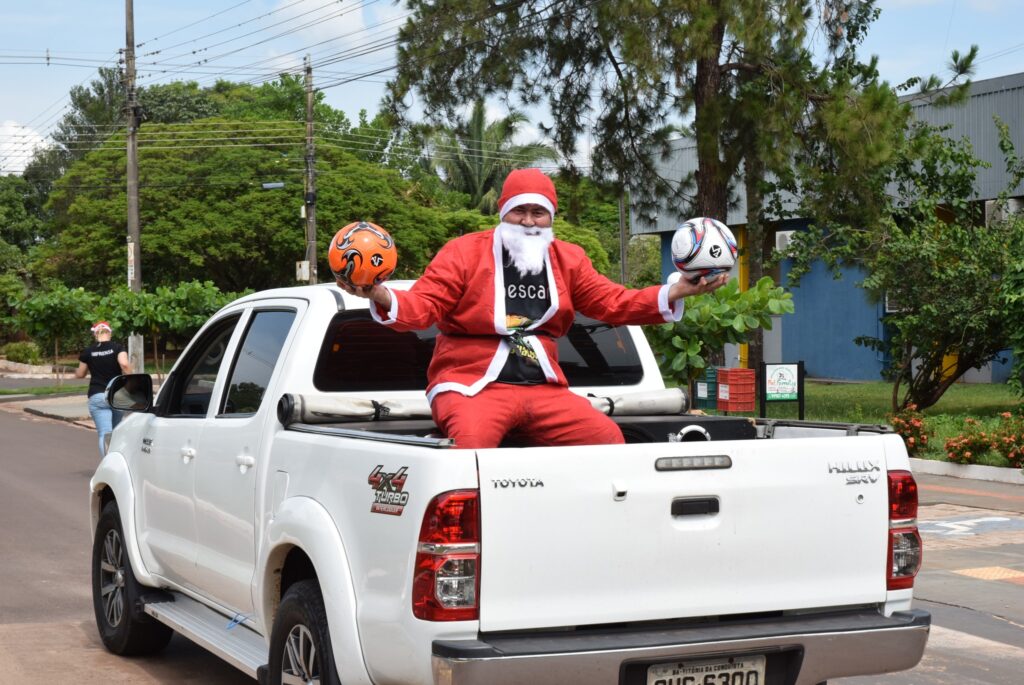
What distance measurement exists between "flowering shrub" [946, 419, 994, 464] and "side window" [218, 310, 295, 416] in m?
10.9

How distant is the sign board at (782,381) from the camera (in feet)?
52.3

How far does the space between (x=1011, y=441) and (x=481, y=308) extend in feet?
36.0

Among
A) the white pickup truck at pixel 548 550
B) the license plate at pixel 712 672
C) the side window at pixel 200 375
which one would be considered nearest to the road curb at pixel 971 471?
the white pickup truck at pixel 548 550

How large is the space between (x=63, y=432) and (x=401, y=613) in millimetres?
20879

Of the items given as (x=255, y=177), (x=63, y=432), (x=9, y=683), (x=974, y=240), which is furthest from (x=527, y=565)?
(x=255, y=177)

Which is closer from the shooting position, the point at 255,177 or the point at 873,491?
the point at 873,491

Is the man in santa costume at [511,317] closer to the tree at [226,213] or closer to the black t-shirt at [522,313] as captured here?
the black t-shirt at [522,313]

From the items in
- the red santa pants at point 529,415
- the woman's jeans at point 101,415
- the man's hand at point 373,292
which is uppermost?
the man's hand at point 373,292

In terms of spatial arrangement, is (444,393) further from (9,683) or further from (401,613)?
(9,683)

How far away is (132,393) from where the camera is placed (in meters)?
6.48

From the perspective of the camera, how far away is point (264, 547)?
16.3 feet

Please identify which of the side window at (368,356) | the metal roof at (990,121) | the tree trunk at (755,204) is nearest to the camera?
the side window at (368,356)

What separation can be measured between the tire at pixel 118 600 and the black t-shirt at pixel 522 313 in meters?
2.57

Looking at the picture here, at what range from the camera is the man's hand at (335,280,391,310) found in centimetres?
475
